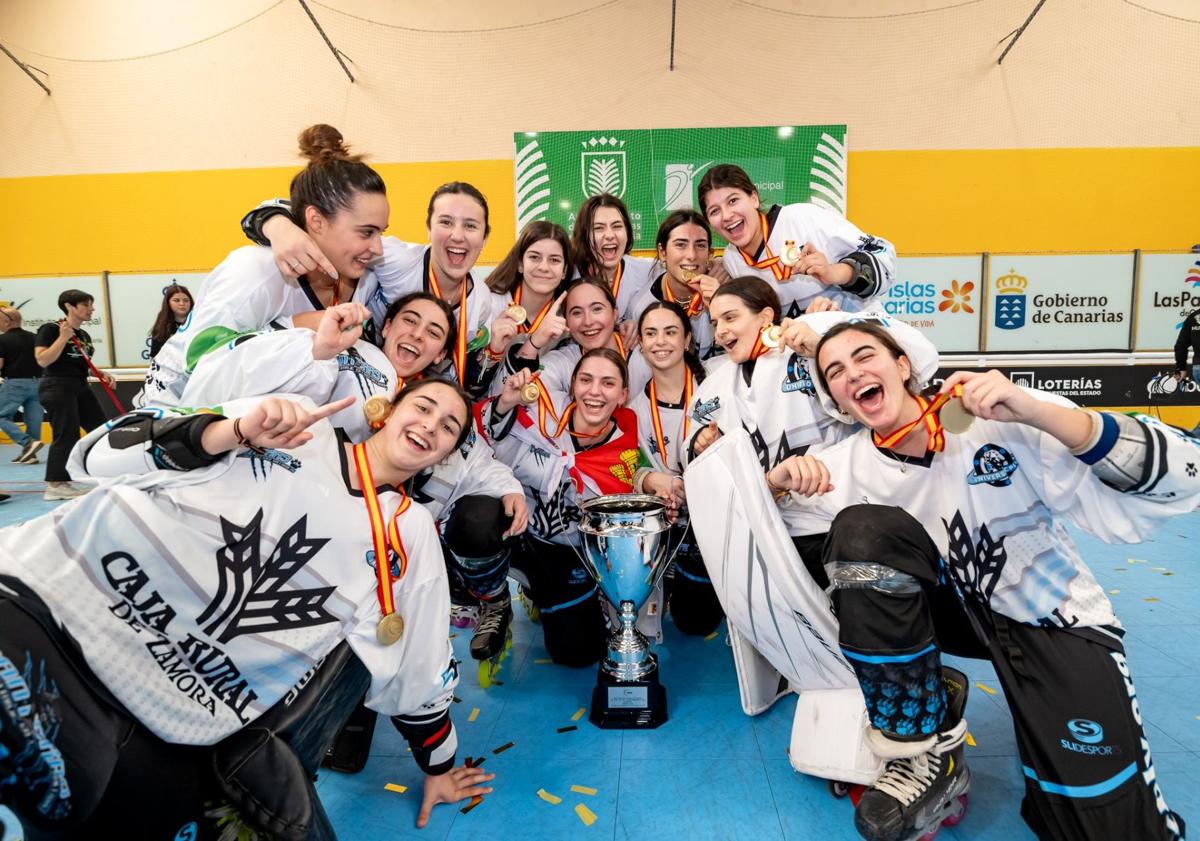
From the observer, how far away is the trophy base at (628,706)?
225cm

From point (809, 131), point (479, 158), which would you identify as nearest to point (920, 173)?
point (809, 131)

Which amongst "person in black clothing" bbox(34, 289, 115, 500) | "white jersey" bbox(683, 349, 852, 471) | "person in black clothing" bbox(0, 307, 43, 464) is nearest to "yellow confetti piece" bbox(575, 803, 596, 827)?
"white jersey" bbox(683, 349, 852, 471)

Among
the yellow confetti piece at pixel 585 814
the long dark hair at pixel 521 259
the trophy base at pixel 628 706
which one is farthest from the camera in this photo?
the long dark hair at pixel 521 259

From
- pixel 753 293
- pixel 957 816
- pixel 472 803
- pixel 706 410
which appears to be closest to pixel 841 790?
pixel 957 816

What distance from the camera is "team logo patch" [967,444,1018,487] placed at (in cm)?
169

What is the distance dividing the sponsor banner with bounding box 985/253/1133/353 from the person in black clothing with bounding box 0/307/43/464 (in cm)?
1035

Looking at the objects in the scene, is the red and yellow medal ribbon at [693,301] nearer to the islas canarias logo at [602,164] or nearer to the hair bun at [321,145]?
the hair bun at [321,145]

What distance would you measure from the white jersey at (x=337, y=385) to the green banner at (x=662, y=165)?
5.86m

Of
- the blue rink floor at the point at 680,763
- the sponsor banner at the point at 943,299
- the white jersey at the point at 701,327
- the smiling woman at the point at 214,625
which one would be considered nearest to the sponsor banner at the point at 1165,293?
the sponsor banner at the point at 943,299

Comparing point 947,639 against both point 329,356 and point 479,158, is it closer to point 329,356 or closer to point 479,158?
point 329,356

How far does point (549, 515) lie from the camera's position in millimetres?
2918

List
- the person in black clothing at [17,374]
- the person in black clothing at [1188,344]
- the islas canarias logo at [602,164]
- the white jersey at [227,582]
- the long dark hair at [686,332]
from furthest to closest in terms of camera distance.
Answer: the islas canarias logo at [602,164]
the person in black clothing at [17,374]
the person in black clothing at [1188,344]
the long dark hair at [686,332]
the white jersey at [227,582]

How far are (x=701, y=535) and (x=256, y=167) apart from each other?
28.0ft

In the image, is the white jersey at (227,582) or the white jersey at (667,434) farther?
the white jersey at (667,434)
